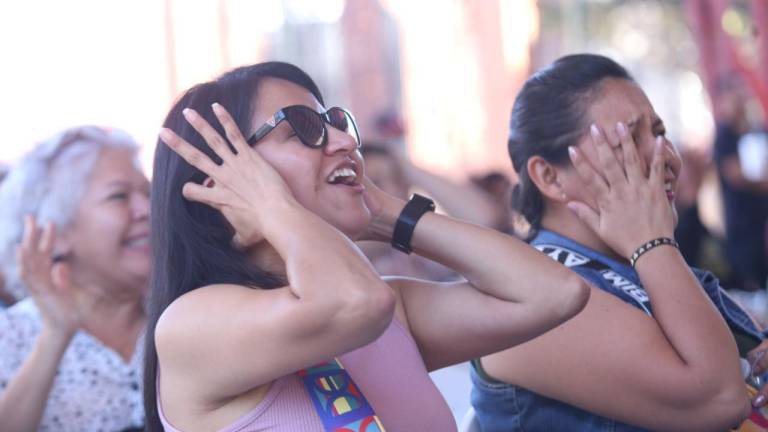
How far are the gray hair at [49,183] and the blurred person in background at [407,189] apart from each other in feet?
4.49

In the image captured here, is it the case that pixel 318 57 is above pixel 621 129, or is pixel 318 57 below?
below

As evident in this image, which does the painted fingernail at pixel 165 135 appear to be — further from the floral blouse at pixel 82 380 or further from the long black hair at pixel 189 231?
the floral blouse at pixel 82 380

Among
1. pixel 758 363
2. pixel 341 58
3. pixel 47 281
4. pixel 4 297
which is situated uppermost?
pixel 758 363

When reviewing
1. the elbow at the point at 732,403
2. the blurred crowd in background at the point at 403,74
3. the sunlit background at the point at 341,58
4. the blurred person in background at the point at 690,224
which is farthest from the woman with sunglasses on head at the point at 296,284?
the blurred person in background at the point at 690,224

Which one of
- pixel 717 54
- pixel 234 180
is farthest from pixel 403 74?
pixel 234 180

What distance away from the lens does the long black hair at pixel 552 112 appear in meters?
2.33

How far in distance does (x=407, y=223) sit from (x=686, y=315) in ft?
2.03

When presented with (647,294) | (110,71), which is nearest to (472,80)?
(110,71)

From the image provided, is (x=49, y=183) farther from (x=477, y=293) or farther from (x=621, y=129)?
(x=621, y=129)

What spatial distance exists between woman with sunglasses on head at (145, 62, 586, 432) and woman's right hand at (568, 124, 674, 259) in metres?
0.24

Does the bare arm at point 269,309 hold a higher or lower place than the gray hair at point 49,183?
higher

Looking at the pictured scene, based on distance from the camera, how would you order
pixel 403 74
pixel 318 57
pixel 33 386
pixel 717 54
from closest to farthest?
pixel 33 386 → pixel 717 54 → pixel 403 74 → pixel 318 57

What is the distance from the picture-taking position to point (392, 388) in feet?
6.32

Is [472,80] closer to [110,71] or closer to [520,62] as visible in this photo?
[520,62]
